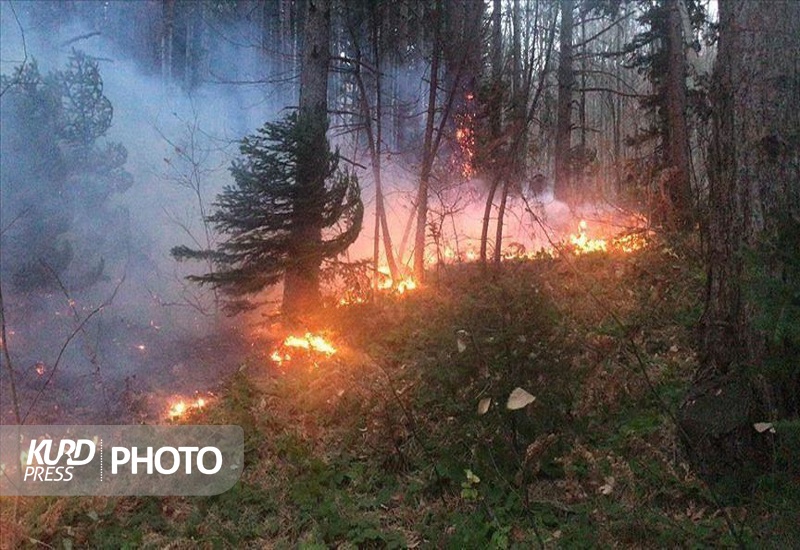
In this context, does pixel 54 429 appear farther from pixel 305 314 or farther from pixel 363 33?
pixel 363 33

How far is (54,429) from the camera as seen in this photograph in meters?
6.00

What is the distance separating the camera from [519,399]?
380cm

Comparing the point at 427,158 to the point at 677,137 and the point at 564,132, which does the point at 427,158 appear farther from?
the point at 564,132

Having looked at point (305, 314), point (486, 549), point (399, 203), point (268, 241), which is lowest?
Result: point (486, 549)

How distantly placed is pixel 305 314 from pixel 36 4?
1514 centimetres

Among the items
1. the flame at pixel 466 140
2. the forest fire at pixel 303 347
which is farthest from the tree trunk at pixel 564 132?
the forest fire at pixel 303 347

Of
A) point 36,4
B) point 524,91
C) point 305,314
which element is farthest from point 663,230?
point 36,4

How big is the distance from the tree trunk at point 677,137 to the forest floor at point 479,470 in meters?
4.31

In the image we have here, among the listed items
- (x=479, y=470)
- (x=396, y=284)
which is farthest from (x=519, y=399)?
(x=396, y=284)

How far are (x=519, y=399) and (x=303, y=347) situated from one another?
161 inches

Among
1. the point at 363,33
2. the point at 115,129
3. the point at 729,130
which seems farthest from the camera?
the point at 115,129

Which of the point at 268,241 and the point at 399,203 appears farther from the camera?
the point at 399,203

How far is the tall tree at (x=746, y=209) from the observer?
3416 mm

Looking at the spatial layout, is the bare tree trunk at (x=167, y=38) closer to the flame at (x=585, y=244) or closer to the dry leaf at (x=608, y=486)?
the flame at (x=585, y=244)
